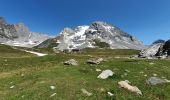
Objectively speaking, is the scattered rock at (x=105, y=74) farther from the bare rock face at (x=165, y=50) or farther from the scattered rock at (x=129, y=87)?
the bare rock face at (x=165, y=50)

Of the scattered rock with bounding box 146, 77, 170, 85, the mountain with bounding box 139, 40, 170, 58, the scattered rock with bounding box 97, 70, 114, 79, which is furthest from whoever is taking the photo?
the mountain with bounding box 139, 40, 170, 58

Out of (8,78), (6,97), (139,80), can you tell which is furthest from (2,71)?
(139,80)

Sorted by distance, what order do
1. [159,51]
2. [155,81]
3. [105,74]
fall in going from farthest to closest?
[159,51] < [105,74] < [155,81]

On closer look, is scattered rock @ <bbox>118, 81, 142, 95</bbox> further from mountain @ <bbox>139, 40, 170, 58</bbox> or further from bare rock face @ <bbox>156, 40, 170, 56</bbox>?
bare rock face @ <bbox>156, 40, 170, 56</bbox>

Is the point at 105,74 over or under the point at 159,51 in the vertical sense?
under

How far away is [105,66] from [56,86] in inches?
Answer: 490

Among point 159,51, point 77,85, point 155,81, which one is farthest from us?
point 159,51

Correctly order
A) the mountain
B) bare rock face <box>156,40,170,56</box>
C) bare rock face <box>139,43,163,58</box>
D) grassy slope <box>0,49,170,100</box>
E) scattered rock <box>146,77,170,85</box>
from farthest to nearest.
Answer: bare rock face <box>139,43,163,58</box>, the mountain, bare rock face <box>156,40,170,56</box>, scattered rock <box>146,77,170,85</box>, grassy slope <box>0,49,170,100</box>

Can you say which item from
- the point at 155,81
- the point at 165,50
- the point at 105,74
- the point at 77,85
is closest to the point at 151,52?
the point at 165,50

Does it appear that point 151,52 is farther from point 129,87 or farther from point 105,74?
point 129,87

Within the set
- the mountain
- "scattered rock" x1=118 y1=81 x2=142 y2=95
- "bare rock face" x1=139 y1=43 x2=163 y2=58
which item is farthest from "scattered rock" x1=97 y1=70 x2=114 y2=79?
"bare rock face" x1=139 y1=43 x2=163 y2=58

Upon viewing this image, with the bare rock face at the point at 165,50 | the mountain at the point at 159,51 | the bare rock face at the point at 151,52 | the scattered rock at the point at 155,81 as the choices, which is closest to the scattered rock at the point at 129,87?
the scattered rock at the point at 155,81

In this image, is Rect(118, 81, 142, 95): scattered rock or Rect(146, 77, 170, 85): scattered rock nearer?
Rect(118, 81, 142, 95): scattered rock

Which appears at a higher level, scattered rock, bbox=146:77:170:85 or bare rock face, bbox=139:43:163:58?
bare rock face, bbox=139:43:163:58
